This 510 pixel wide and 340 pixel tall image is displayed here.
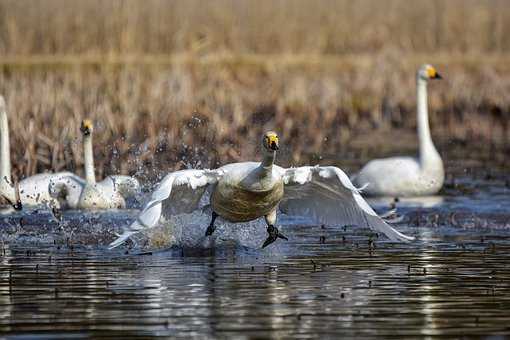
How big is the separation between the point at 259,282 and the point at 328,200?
1779mm

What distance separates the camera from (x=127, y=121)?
44.6 ft

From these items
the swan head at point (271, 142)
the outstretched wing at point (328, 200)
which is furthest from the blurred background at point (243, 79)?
the swan head at point (271, 142)

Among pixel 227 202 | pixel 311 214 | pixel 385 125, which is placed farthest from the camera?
pixel 385 125

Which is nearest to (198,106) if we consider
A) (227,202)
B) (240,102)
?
(240,102)

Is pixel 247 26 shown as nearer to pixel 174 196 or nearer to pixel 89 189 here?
pixel 89 189

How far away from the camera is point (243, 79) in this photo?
1877 centimetres

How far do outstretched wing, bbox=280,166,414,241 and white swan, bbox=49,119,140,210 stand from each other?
2.27 meters

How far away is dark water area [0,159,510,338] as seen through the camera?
5.64 meters

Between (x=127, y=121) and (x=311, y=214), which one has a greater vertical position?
(x=127, y=121)

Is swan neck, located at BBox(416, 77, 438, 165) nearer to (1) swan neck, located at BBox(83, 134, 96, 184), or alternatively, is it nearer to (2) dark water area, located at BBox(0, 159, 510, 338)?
(2) dark water area, located at BBox(0, 159, 510, 338)

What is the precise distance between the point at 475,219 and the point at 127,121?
4.90 meters

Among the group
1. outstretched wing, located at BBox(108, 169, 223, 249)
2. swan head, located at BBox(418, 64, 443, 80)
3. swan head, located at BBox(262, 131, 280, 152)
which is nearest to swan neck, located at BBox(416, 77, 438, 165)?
swan head, located at BBox(418, 64, 443, 80)

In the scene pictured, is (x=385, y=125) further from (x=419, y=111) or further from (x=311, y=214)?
(x=311, y=214)

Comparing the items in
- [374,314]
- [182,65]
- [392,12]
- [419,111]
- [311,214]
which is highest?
[392,12]
